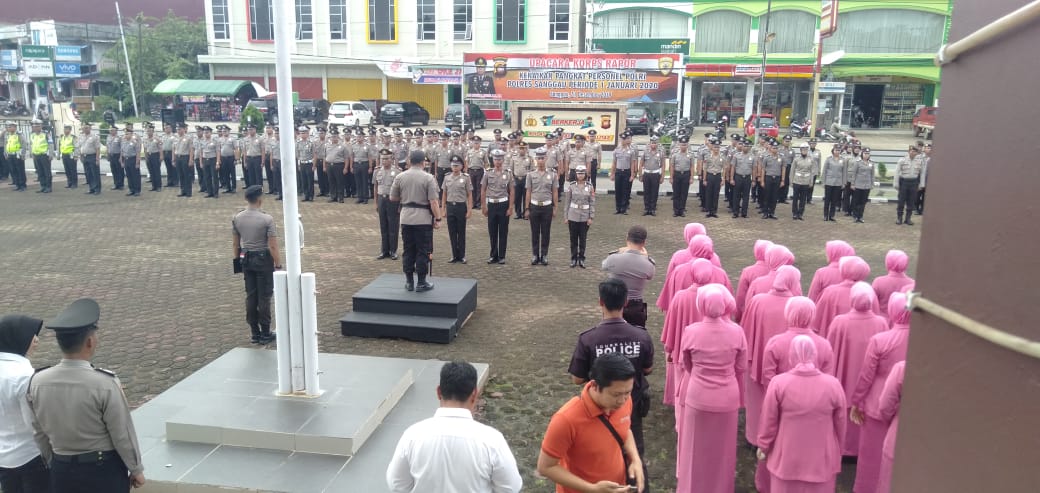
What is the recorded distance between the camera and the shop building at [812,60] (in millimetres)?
33875

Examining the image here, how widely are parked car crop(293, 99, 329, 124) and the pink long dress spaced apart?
31869 millimetres

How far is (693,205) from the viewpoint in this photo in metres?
15.8

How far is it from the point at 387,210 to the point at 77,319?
724 centimetres

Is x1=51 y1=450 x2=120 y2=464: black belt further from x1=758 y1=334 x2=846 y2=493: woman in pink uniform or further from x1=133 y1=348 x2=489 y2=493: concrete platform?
x1=758 y1=334 x2=846 y2=493: woman in pink uniform

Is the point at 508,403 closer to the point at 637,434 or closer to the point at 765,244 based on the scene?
the point at 637,434

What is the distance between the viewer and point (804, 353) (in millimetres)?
3836

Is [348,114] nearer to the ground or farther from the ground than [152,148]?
farther from the ground

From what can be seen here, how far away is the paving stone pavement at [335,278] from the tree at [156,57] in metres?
26.5

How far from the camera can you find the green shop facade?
3397 centimetres

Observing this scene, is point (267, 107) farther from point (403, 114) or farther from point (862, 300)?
point (862, 300)

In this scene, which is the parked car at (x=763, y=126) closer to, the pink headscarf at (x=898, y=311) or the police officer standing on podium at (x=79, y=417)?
the pink headscarf at (x=898, y=311)

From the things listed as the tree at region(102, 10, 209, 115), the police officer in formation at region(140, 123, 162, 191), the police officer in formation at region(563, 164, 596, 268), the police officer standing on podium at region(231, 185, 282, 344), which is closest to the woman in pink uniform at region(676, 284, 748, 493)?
the police officer standing on podium at region(231, 185, 282, 344)

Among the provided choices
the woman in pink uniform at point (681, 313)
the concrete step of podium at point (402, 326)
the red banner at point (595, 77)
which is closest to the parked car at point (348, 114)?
the red banner at point (595, 77)

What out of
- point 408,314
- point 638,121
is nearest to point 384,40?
point 638,121
